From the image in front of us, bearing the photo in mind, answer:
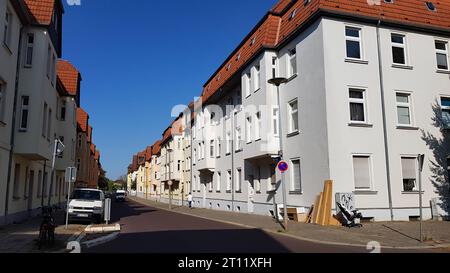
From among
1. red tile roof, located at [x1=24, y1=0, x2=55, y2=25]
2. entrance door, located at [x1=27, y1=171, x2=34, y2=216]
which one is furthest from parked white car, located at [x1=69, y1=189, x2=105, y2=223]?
red tile roof, located at [x1=24, y1=0, x2=55, y2=25]

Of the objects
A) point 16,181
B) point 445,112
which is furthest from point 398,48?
point 16,181

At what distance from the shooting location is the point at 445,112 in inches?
850

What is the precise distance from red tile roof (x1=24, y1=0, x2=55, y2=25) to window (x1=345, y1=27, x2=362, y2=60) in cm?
1479

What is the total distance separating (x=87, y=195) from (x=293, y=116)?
39.3 ft

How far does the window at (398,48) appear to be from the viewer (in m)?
20.9

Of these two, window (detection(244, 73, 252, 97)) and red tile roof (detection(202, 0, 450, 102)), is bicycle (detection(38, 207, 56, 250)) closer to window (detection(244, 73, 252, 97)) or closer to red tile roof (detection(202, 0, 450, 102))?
red tile roof (detection(202, 0, 450, 102))

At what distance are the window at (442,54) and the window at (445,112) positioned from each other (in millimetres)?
1748

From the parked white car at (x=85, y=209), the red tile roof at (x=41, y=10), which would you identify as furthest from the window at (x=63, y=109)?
the parked white car at (x=85, y=209)

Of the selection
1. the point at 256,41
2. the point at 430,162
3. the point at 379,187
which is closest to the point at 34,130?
the point at 256,41

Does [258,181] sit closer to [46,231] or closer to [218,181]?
[218,181]

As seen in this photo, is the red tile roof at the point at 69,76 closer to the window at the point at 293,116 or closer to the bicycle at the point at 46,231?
the window at the point at 293,116

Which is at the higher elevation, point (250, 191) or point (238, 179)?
point (238, 179)

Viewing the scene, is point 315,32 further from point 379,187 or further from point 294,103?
point 379,187
